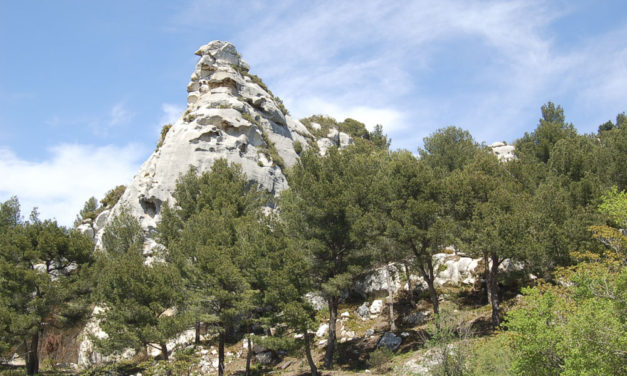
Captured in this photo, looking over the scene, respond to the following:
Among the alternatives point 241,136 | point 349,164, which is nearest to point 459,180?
point 349,164

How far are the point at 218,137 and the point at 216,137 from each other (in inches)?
9.9

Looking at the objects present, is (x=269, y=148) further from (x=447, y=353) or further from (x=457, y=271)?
(x=447, y=353)

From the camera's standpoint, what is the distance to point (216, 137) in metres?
51.5

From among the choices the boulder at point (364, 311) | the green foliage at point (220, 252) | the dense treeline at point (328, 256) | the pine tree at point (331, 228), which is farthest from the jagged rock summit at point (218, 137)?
the boulder at point (364, 311)

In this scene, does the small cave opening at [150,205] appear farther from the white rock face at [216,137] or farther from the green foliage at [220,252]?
the green foliage at [220,252]

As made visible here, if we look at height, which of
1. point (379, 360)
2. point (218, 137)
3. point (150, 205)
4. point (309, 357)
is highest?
point (218, 137)

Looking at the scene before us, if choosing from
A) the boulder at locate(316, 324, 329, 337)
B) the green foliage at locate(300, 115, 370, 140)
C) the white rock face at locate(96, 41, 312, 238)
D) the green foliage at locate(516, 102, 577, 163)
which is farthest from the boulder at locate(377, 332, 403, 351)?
the green foliage at locate(300, 115, 370, 140)

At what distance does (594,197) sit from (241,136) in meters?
38.7

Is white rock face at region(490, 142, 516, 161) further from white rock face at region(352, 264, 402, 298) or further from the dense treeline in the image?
white rock face at region(352, 264, 402, 298)

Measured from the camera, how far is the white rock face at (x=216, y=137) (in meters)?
47.8

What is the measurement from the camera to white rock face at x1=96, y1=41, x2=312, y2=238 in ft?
157

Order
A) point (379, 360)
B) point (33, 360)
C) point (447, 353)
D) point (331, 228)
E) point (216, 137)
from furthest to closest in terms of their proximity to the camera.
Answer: point (216, 137), point (33, 360), point (331, 228), point (379, 360), point (447, 353)

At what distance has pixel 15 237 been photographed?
110ft

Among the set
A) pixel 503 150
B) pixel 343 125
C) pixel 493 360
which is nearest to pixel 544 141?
pixel 503 150
